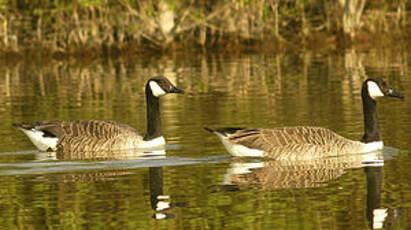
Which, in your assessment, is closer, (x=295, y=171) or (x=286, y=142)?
(x=295, y=171)

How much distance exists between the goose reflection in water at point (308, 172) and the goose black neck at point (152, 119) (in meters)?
2.66

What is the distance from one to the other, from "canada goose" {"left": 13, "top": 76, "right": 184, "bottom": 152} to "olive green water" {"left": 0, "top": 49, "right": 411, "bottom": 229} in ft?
1.02

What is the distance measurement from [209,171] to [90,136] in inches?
135

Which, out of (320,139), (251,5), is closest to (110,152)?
(320,139)

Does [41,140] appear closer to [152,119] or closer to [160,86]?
[152,119]

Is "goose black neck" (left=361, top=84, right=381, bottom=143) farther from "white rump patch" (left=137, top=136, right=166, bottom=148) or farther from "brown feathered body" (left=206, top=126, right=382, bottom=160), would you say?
"white rump patch" (left=137, top=136, right=166, bottom=148)

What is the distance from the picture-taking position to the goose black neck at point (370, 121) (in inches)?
652

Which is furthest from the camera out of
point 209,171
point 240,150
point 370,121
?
point 370,121

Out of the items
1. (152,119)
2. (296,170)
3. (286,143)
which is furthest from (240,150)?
(152,119)

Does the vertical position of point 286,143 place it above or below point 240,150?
above

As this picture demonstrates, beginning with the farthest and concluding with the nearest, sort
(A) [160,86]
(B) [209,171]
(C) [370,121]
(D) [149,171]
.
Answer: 1. (A) [160,86]
2. (C) [370,121]
3. (D) [149,171]
4. (B) [209,171]

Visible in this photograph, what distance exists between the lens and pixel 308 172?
14.9m

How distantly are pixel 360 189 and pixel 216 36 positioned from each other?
109 ft

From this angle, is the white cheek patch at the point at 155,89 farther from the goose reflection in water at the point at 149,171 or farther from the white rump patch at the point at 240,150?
the white rump patch at the point at 240,150
